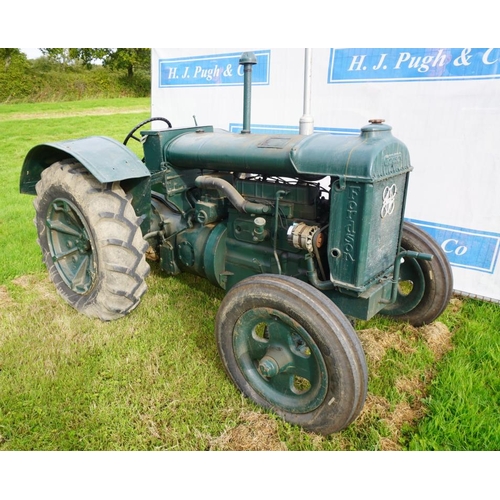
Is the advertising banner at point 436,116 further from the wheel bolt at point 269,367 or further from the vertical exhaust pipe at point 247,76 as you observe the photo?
the wheel bolt at point 269,367

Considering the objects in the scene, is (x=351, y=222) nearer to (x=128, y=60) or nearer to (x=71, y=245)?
(x=71, y=245)

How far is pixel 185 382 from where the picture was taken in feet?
8.64

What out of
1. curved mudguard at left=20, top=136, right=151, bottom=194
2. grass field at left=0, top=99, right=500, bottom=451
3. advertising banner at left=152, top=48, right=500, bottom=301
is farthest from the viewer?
advertising banner at left=152, top=48, right=500, bottom=301

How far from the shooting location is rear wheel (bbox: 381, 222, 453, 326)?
117 inches

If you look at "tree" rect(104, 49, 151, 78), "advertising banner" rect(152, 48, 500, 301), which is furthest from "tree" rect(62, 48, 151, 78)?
"advertising banner" rect(152, 48, 500, 301)

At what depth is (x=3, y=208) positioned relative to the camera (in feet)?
20.2

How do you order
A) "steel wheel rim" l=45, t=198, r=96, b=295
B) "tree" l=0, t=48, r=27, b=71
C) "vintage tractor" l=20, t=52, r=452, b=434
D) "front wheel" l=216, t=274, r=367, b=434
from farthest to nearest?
"tree" l=0, t=48, r=27, b=71, "steel wheel rim" l=45, t=198, r=96, b=295, "vintage tractor" l=20, t=52, r=452, b=434, "front wheel" l=216, t=274, r=367, b=434

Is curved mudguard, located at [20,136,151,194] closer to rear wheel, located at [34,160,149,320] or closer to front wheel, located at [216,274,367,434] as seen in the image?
rear wheel, located at [34,160,149,320]

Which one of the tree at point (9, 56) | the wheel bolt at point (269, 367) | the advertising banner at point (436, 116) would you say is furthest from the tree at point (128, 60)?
the wheel bolt at point (269, 367)

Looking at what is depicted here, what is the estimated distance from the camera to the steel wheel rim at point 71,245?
3152 millimetres

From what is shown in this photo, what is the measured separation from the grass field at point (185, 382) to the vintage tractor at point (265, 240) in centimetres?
18

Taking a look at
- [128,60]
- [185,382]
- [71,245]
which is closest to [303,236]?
[185,382]

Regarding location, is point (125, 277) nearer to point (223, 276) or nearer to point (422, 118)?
point (223, 276)

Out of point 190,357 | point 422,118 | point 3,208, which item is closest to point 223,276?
point 190,357
